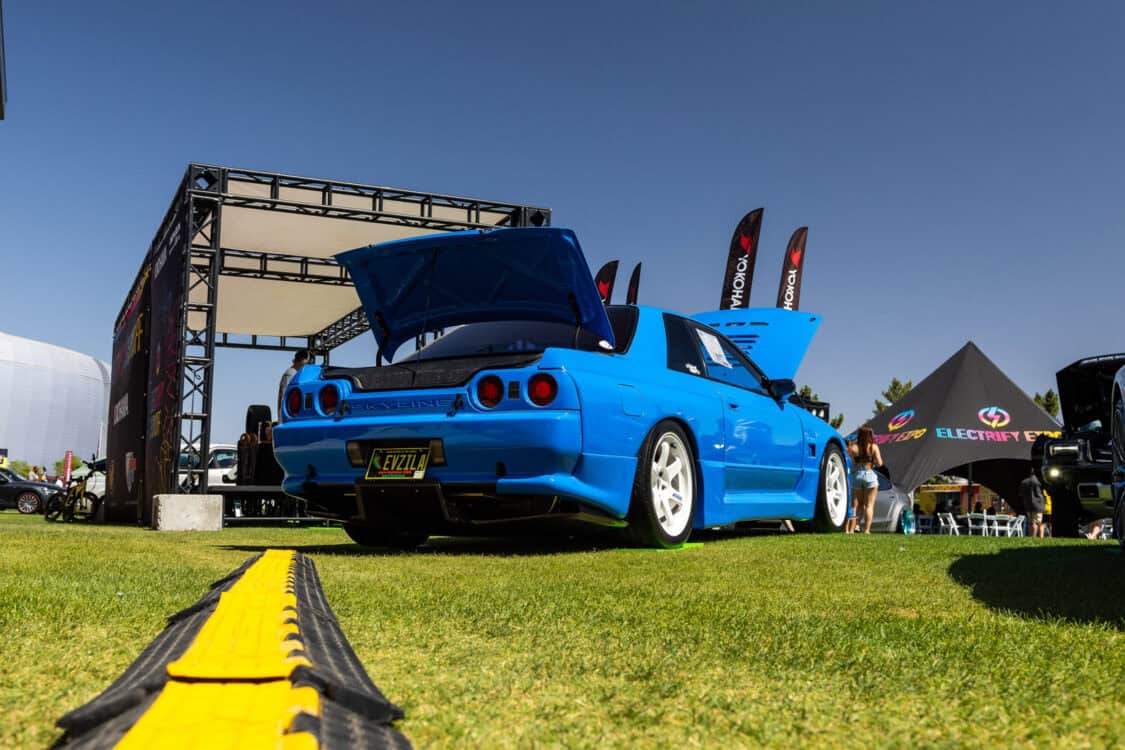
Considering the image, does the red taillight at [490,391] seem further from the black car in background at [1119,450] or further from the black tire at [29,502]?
the black tire at [29,502]

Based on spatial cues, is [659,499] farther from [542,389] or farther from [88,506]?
[88,506]

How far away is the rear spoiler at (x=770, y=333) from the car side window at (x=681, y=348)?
61.6 inches

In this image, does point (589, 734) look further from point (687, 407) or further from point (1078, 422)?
point (1078, 422)

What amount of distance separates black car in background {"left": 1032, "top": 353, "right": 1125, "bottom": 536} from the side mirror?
195 cm

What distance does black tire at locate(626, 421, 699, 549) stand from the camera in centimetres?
542

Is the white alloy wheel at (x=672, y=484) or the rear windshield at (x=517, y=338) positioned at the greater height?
the rear windshield at (x=517, y=338)

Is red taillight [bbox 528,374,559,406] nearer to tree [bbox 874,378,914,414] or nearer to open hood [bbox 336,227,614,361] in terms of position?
open hood [bbox 336,227,614,361]


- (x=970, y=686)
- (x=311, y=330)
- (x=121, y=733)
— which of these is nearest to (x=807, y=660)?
(x=970, y=686)

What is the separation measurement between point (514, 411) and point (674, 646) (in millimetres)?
2689

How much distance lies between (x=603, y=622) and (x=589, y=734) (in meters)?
1.18

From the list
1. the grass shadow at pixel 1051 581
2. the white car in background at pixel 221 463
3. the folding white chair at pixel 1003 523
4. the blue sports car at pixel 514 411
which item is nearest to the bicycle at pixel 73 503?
the white car in background at pixel 221 463

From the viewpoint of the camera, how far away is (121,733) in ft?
4.34

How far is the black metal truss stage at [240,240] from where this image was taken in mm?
12305

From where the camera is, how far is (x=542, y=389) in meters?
4.96
